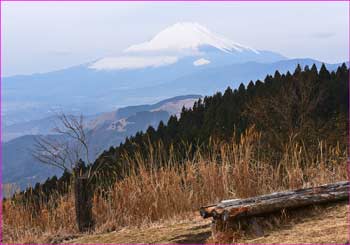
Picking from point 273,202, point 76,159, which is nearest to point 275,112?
point 76,159

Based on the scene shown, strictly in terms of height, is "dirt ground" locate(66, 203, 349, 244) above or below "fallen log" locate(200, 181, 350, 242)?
below

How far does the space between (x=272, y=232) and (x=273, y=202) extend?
0.25 m

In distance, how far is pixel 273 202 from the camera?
13.4ft

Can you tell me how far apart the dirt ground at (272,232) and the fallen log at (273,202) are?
0.10 metres

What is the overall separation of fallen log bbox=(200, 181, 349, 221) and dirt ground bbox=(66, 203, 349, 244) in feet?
0.33

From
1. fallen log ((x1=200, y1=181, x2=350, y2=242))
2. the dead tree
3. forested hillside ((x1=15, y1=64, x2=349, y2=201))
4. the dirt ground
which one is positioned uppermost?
forested hillside ((x1=15, y1=64, x2=349, y2=201))

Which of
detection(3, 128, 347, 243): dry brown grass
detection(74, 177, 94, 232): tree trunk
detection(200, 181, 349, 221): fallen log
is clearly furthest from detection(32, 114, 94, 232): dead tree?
detection(200, 181, 349, 221): fallen log

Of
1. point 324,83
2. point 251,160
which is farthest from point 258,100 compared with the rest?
point 251,160

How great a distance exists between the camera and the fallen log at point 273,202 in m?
3.98

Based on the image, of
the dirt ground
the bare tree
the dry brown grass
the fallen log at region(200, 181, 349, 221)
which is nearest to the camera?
the dirt ground

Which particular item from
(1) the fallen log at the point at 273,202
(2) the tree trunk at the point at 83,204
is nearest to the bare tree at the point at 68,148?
(2) the tree trunk at the point at 83,204

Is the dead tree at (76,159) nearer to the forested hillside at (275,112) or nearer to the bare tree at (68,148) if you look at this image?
the bare tree at (68,148)

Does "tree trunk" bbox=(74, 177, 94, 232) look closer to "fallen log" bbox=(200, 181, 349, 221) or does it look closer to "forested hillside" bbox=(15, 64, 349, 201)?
"fallen log" bbox=(200, 181, 349, 221)

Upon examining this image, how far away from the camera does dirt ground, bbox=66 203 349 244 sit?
3.57m
